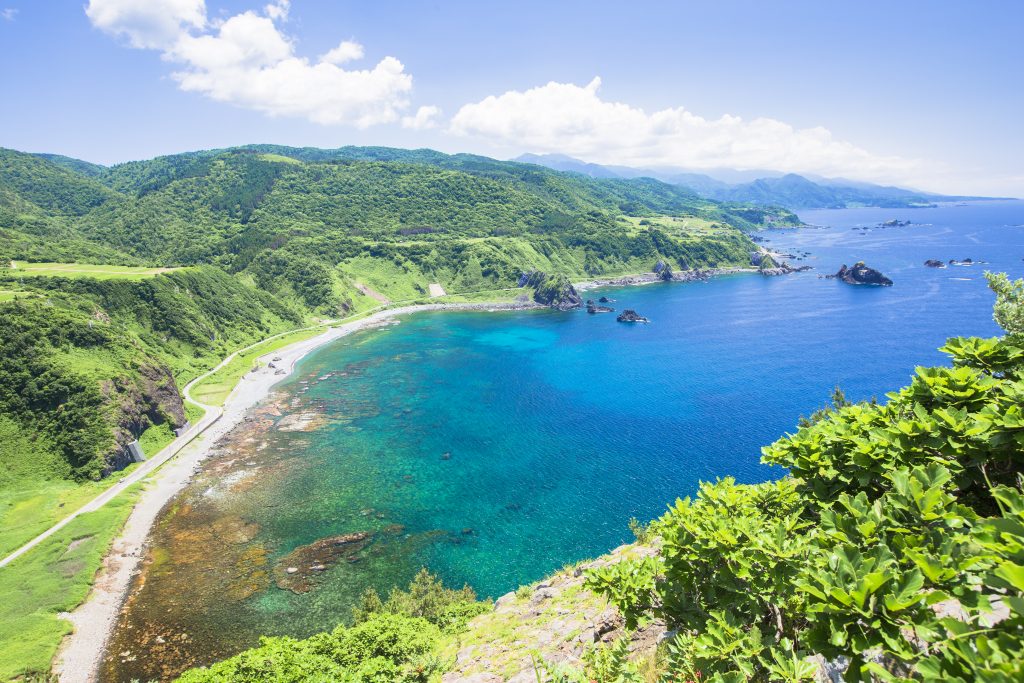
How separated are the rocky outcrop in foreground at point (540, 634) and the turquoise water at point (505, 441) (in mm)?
16218

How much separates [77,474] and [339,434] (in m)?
37.9

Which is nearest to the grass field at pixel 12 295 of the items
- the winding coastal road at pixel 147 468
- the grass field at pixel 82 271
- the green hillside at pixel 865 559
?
the grass field at pixel 82 271

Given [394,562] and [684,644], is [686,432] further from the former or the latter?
[684,644]

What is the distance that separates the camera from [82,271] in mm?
128000

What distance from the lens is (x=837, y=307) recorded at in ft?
549

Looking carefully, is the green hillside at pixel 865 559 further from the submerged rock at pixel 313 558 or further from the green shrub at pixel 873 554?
the submerged rock at pixel 313 558

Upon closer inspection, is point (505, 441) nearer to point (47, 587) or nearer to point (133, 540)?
point (133, 540)

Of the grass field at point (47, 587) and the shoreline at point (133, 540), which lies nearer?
the grass field at point (47, 587)

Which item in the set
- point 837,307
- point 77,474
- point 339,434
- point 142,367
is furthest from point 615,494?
point 837,307

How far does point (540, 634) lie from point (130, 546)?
58195mm

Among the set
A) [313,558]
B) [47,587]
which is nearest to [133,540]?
[47,587]

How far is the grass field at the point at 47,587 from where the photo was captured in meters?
42.1

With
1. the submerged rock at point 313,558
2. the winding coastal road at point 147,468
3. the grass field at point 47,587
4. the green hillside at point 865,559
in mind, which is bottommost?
the submerged rock at point 313,558

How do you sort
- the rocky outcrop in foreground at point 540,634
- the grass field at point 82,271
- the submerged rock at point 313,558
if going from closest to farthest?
1. the rocky outcrop in foreground at point 540,634
2. the submerged rock at point 313,558
3. the grass field at point 82,271
